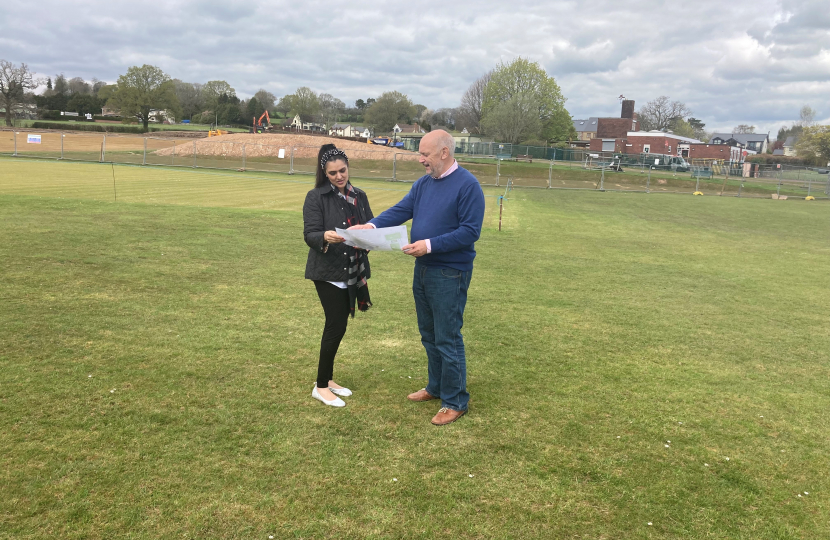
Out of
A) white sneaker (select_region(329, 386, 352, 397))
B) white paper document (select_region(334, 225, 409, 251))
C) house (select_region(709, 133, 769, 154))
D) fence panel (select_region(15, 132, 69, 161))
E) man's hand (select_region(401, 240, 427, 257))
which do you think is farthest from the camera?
house (select_region(709, 133, 769, 154))

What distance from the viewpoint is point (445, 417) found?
459 centimetres

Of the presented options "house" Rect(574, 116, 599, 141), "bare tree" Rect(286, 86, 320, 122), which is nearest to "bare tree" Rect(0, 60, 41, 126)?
"bare tree" Rect(286, 86, 320, 122)

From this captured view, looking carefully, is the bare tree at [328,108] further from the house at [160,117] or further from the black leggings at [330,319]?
the black leggings at [330,319]

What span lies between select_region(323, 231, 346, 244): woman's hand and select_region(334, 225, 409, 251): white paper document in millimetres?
29

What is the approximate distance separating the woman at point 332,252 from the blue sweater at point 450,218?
1.86 ft

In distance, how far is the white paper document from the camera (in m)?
4.34

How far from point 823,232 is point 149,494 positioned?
904 inches

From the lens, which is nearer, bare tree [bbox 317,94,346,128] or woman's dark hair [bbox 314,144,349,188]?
woman's dark hair [bbox 314,144,349,188]

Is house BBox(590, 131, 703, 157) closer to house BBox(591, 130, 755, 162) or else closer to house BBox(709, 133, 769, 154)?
house BBox(591, 130, 755, 162)

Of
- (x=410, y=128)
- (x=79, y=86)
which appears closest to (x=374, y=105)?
(x=410, y=128)

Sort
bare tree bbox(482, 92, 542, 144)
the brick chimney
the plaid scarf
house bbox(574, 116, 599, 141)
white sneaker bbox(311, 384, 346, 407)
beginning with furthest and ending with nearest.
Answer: house bbox(574, 116, 599, 141), the brick chimney, bare tree bbox(482, 92, 542, 144), white sneaker bbox(311, 384, 346, 407), the plaid scarf

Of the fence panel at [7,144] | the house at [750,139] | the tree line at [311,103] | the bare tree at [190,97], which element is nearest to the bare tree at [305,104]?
the tree line at [311,103]

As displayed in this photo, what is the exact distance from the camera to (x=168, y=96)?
85.7m

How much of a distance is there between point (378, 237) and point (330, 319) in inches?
35.5
